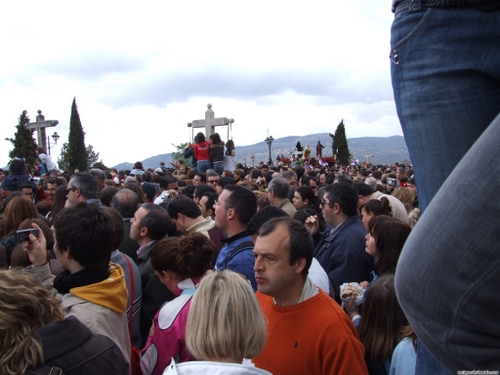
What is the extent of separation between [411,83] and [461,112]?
0.59 feet

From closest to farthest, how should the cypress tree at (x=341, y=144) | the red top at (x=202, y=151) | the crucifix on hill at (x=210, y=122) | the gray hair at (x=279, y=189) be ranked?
the gray hair at (x=279, y=189) → the red top at (x=202, y=151) → the crucifix on hill at (x=210, y=122) → the cypress tree at (x=341, y=144)

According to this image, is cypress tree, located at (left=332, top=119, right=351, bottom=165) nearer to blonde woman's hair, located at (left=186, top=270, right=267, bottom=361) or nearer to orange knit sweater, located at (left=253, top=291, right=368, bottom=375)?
orange knit sweater, located at (left=253, top=291, right=368, bottom=375)

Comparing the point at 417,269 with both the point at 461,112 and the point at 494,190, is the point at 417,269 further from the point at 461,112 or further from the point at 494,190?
the point at 461,112

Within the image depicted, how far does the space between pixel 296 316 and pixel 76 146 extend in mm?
55324

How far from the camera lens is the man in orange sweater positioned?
8.37 ft

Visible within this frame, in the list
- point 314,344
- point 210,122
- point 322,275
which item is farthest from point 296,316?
point 210,122

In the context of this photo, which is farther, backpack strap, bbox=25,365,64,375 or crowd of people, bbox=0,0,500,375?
backpack strap, bbox=25,365,64,375

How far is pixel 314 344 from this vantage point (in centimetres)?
257

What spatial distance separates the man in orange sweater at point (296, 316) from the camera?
8.37 ft

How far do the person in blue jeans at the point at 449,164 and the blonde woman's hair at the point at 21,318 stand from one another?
1597 millimetres

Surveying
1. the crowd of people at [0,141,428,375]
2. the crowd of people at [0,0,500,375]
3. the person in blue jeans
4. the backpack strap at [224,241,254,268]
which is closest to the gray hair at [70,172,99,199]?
the crowd of people at [0,141,428,375]

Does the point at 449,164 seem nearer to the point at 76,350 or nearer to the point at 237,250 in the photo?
the point at 76,350

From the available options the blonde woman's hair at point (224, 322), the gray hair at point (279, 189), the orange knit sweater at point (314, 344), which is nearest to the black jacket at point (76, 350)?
the blonde woman's hair at point (224, 322)

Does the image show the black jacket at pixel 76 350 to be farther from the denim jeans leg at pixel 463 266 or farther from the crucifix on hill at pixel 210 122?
the crucifix on hill at pixel 210 122
